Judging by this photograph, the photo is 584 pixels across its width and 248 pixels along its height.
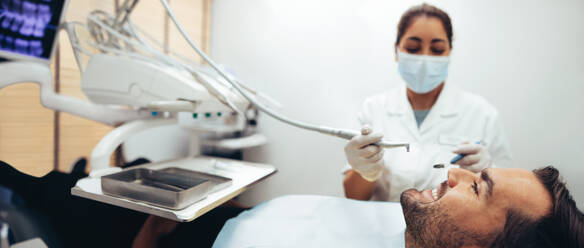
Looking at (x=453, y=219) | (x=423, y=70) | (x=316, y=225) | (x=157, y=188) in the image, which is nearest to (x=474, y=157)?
(x=453, y=219)

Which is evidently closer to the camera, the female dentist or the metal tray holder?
the metal tray holder

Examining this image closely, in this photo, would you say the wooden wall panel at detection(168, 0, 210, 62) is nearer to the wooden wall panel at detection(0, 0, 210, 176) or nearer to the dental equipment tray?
the wooden wall panel at detection(0, 0, 210, 176)

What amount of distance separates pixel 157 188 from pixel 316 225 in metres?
0.43

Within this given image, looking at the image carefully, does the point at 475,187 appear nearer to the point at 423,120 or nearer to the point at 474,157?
the point at 474,157

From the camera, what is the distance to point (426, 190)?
0.71m

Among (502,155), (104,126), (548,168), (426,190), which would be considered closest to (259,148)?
(104,126)

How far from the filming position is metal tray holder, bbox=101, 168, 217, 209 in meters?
0.61

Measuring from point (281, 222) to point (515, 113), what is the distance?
2.70 ft

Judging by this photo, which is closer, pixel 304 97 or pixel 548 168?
pixel 548 168

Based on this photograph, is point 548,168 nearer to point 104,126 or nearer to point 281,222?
point 281,222

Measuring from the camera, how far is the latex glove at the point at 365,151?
0.73 meters

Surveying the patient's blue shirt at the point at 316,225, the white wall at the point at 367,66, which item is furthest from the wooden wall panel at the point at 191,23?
the patient's blue shirt at the point at 316,225

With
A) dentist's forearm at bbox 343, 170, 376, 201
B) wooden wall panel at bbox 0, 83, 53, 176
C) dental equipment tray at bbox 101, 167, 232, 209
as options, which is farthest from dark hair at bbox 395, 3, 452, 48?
wooden wall panel at bbox 0, 83, 53, 176

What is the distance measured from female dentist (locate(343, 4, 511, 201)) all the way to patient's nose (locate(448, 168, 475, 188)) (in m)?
0.11
